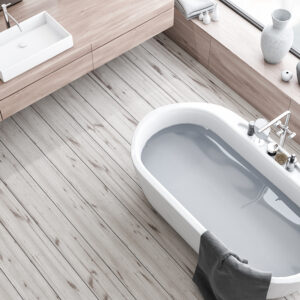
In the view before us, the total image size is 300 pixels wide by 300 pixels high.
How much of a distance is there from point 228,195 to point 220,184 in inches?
3.4

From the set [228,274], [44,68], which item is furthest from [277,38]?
[228,274]

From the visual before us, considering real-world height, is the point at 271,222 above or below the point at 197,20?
below

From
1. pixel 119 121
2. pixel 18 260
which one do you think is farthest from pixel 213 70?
pixel 18 260

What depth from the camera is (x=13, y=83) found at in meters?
3.47

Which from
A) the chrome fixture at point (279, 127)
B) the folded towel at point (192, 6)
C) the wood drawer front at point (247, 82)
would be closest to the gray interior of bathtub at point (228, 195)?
the chrome fixture at point (279, 127)

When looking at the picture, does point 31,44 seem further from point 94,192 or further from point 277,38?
point 277,38

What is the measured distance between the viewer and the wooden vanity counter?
3.56 meters

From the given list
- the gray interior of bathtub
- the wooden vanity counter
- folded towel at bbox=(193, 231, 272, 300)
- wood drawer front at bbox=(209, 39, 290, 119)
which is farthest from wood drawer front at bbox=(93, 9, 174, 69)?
folded towel at bbox=(193, 231, 272, 300)

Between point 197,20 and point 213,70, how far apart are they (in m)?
0.35

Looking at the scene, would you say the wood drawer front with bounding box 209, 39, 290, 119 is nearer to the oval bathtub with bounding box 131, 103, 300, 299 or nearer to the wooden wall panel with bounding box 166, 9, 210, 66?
the wooden wall panel with bounding box 166, 9, 210, 66

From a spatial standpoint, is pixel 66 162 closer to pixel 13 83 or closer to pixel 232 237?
pixel 13 83

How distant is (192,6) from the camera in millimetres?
4141

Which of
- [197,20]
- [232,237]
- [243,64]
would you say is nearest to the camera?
[232,237]

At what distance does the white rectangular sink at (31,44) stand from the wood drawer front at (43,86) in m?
0.11
